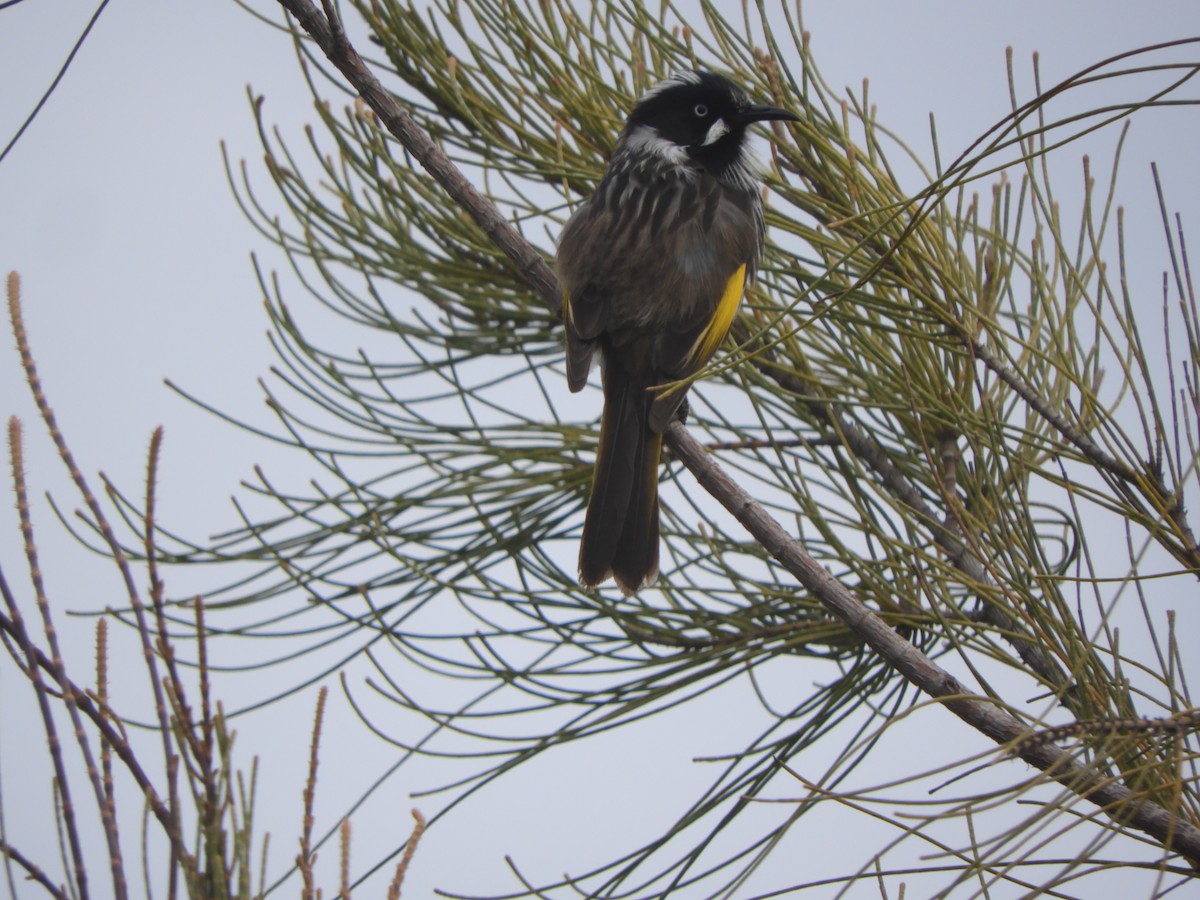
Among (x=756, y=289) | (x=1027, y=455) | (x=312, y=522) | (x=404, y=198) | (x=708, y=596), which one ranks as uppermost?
(x=404, y=198)

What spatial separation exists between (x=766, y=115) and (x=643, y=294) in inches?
16.8

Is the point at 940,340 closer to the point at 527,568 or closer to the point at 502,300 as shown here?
the point at 527,568

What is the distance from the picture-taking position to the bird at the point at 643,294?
2074 mm

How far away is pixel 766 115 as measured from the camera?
1994 mm

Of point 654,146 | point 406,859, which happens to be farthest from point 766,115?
point 406,859

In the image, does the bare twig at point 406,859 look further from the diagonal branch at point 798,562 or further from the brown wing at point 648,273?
the brown wing at point 648,273

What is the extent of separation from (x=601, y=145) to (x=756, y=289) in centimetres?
43

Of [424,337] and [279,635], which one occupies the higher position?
[424,337]

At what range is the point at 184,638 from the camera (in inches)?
80.4

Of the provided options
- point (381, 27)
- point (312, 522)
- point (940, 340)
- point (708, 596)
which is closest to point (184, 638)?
point (312, 522)

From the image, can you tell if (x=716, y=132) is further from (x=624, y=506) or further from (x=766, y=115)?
(x=624, y=506)

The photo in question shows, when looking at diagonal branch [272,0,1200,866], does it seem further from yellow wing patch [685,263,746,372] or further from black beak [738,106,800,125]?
black beak [738,106,800,125]

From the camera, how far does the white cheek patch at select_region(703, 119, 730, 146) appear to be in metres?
2.61

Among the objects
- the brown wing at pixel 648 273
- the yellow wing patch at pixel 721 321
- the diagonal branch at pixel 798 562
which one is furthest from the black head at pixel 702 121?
the diagonal branch at pixel 798 562
